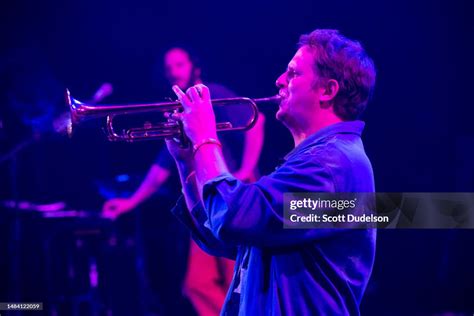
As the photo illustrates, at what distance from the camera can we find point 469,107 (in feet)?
17.1

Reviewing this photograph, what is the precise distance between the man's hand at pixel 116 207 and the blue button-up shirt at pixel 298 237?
2988 millimetres

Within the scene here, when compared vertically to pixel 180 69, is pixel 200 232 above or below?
below

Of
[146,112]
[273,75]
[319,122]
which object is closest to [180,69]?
[273,75]

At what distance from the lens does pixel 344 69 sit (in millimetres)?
2010

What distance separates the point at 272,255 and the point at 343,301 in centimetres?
26

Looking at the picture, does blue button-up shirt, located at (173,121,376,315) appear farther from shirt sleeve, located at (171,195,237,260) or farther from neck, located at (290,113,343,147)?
shirt sleeve, located at (171,195,237,260)

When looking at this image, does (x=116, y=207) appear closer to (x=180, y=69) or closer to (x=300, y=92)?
(x=180, y=69)

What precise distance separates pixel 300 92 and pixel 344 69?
179 mm

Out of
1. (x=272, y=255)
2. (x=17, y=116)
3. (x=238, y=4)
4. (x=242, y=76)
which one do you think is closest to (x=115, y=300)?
(x=17, y=116)

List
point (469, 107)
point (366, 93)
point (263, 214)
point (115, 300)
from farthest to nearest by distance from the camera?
point (469, 107)
point (115, 300)
point (366, 93)
point (263, 214)

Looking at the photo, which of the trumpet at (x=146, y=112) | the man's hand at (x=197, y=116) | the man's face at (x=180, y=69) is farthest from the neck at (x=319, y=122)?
the man's face at (x=180, y=69)

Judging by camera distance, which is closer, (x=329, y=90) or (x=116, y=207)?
(x=329, y=90)

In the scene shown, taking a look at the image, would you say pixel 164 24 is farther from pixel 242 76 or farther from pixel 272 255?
pixel 272 255

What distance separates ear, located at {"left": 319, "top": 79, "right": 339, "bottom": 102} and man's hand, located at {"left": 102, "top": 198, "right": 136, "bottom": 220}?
9.96 ft
